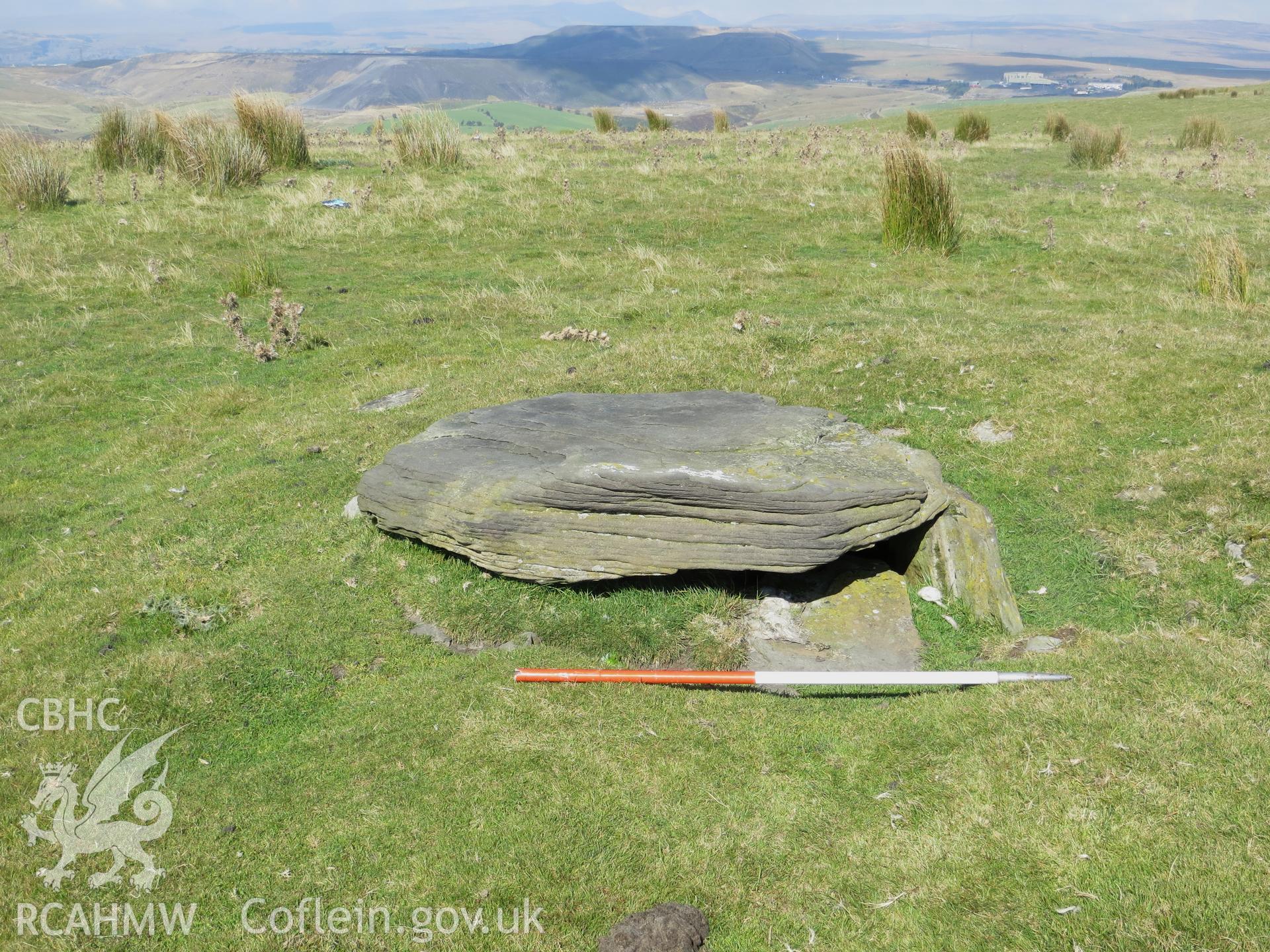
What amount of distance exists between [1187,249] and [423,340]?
14.3 metres

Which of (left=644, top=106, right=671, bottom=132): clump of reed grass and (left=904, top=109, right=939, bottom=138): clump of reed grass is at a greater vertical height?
(left=644, top=106, right=671, bottom=132): clump of reed grass

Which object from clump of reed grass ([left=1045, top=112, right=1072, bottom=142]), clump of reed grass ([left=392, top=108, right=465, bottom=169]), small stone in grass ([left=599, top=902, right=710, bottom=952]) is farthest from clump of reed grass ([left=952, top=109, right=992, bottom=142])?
small stone in grass ([left=599, top=902, right=710, bottom=952])

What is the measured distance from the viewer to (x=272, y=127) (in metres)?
22.2

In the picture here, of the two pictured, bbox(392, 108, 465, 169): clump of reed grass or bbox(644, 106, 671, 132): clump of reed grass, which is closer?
bbox(392, 108, 465, 169): clump of reed grass

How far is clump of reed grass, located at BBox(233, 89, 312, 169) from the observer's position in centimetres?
2184

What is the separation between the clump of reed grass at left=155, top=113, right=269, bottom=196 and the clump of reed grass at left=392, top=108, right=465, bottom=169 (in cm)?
408

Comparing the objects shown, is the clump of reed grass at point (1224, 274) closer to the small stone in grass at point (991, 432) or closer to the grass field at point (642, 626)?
the grass field at point (642, 626)

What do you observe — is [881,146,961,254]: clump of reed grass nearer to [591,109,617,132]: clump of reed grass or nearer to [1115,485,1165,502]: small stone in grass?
[1115,485,1165,502]: small stone in grass

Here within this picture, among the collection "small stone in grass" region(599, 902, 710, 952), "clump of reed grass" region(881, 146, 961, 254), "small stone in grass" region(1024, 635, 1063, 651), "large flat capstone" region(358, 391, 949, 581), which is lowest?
"small stone in grass" region(1024, 635, 1063, 651)

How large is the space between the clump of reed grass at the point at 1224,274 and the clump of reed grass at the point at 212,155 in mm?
20679

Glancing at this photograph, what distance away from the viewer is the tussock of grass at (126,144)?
860 inches

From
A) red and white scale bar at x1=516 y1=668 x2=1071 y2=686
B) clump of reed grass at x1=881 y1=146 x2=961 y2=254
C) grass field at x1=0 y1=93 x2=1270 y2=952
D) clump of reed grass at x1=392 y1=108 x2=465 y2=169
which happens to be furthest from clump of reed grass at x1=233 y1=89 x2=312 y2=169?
→ red and white scale bar at x1=516 y1=668 x2=1071 y2=686

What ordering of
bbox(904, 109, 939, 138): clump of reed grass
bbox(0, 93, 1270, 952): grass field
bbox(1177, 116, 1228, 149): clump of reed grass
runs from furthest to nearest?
1. bbox(904, 109, 939, 138): clump of reed grass
2. bbox(1177, 116, 1228, 149): clump of reed grass
3. bbox(0, 93, 1270, 952): grass field

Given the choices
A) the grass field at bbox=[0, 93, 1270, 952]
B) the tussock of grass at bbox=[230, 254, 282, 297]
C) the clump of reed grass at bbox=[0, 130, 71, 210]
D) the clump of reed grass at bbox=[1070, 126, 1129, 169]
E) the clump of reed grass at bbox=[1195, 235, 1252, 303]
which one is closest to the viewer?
the grass field at bbox=[0, 93, 1270, 952]
